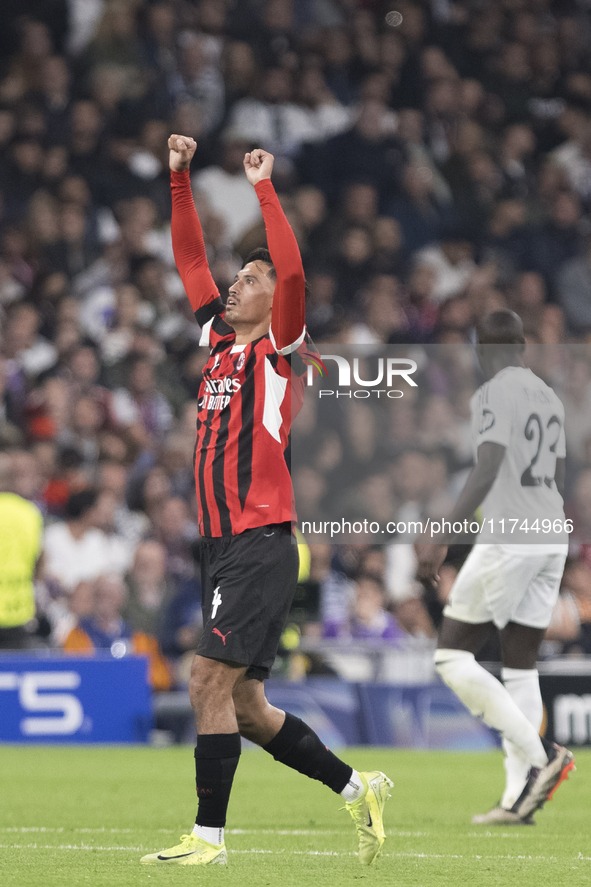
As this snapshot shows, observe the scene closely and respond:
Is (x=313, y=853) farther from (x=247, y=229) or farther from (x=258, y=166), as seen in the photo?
(x=247, y=229)

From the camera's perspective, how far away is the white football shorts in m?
6.38

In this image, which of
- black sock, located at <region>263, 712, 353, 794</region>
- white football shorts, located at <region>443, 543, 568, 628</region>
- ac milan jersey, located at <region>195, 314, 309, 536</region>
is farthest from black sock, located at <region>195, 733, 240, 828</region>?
white football shorts, located at <region>443, 543, 568, 628</region>

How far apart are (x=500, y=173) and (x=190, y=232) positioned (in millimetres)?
10778

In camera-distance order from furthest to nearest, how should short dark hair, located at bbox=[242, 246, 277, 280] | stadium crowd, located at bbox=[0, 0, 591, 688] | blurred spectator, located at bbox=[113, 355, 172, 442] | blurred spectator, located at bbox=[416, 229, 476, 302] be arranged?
blurred spectator, located at bbox=[416, 229, 476, 302] → blurred spectator, located at bbox=[113, 355, 172, 442] → stadium crowd, located at bbox=[0, 0, 591, 688] → short dark hair, located at bbox=[242, 246, 277, 280]

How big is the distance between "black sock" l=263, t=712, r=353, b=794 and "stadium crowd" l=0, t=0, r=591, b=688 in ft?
17.8

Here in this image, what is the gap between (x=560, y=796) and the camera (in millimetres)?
7492

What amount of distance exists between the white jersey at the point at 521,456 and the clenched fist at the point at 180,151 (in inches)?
74.1

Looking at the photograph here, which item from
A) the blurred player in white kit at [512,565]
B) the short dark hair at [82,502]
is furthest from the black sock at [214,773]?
the short dark hair at [82,502]

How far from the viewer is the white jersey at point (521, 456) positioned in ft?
20.8

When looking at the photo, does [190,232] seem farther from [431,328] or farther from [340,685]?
[431,328]

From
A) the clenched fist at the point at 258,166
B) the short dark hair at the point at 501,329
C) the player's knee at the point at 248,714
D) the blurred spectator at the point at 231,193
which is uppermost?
the blurred spectator at the point at 231,193

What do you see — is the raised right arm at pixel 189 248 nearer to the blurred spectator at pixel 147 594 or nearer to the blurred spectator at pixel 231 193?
the blurred spectator at pixel 147 594

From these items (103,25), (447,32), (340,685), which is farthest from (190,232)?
(447,32)

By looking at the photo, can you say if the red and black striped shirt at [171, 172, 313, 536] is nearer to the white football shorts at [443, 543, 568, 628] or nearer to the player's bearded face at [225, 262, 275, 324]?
the player's bearded face at [225, 262, 275, 324]
